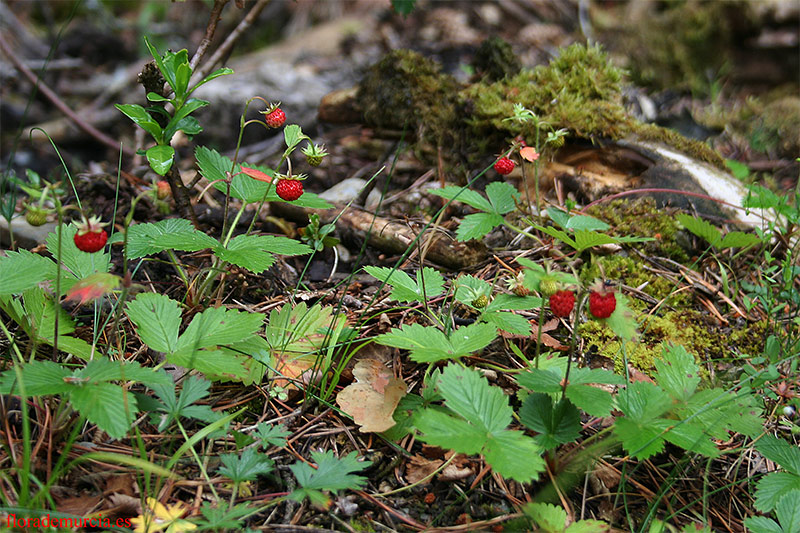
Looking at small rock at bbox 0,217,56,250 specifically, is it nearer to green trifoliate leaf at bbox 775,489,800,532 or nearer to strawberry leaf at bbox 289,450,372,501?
strawberry leaf at bbox 289,450,372,501

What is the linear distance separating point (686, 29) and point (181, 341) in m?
4.89

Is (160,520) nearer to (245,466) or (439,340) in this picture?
(245,466)

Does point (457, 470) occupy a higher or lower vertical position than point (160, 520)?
lower

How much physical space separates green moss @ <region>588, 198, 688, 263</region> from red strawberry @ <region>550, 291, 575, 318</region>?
3.39ft

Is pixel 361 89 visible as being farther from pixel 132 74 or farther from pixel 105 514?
pixel 132 74

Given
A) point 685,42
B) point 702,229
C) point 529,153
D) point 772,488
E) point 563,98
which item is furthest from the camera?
point 685,42

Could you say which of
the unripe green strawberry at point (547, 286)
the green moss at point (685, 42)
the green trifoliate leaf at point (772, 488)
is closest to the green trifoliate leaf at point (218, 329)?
the unripe green strawberry at point (547, 286)

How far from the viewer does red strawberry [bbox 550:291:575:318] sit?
136cm

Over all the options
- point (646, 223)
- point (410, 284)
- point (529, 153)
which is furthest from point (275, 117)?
point (646, 223)

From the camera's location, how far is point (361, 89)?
308 centimetres

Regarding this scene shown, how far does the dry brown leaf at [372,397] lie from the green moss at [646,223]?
3.94 ft

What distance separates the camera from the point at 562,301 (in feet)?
4.46

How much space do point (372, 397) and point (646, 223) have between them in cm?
148

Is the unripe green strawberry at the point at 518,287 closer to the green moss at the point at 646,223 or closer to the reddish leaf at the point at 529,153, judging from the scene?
the reddish leaf at the point at 529,153
